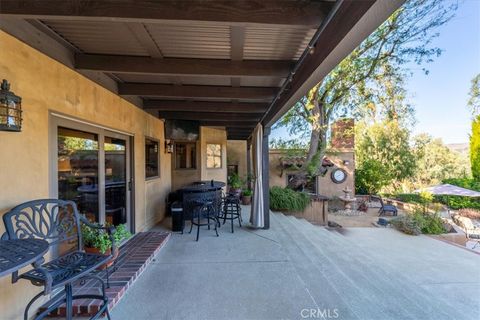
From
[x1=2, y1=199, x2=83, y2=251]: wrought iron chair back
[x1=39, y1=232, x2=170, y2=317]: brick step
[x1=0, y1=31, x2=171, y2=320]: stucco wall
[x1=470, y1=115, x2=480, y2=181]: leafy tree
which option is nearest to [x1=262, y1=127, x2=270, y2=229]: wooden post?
[x1=39, y1=232, x2=170, y2=317]: brick step

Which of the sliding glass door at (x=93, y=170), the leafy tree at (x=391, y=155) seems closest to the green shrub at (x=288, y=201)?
the sliding glass door at (x=93, y=170)

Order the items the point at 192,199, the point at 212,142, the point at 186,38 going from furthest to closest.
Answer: the point at 212,142
the point at 192,199
the point at 186,38

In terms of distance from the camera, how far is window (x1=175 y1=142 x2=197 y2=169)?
6.58m

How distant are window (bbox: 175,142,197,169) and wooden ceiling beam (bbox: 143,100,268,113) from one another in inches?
82.9

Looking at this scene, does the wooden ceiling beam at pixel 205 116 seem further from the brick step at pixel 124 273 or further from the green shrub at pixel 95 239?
the green shrub at pixel 95 239

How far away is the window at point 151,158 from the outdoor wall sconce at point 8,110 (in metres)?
3.05

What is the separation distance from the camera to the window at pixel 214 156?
746cm

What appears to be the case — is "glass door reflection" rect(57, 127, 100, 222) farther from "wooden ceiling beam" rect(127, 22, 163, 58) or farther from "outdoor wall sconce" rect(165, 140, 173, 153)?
"outdoor wall sconce" rect(165, 140, 173, 153)

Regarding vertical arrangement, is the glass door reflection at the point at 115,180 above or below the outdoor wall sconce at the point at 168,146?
below

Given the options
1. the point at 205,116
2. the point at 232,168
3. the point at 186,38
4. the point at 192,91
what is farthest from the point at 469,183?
the point at 186,38

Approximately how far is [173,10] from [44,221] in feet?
6.74

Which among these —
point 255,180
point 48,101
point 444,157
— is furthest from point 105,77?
point 444,157

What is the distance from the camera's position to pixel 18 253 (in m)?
1.39

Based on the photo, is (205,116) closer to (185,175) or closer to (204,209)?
(185,175)
